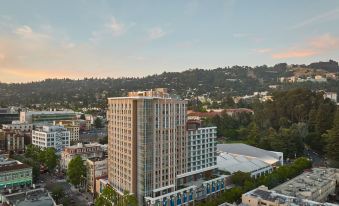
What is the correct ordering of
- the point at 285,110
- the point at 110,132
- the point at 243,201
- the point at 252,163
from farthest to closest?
the point at 285,110 → the point at 252,163 → the point at 110,132 → the point at 243,201

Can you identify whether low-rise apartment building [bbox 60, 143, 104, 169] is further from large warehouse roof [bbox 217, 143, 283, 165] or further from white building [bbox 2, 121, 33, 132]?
white building [bbox 2, 121, 33, 132]

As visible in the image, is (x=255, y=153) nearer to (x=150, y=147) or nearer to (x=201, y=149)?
(x=201, y=149)

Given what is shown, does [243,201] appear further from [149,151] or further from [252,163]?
[252,163]

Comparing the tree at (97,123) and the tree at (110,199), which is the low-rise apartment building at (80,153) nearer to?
the tree at (110,199)

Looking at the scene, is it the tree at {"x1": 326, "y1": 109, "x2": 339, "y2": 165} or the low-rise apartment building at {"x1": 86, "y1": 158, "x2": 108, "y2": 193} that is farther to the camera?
the tree at {"x1": 326, "y1": 109, "x2": 339, "y2": 165}

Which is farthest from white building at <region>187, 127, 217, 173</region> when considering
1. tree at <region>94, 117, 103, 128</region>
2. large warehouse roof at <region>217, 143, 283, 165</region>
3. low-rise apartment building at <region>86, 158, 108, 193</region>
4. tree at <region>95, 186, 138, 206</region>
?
tree at <region>94, 117, 103, 128</region>

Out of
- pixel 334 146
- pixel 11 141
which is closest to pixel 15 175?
pixel 11 141

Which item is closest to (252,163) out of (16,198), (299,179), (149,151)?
(299,179)
